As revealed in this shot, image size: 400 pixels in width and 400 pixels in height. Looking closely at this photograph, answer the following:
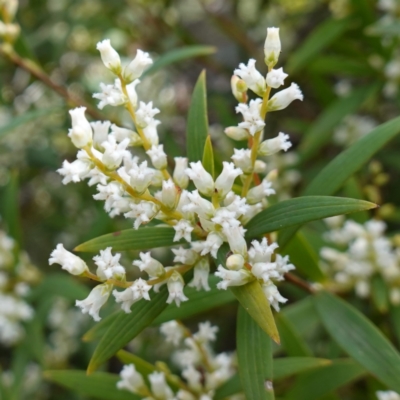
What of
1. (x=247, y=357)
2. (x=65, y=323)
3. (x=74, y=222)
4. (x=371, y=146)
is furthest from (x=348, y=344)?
(x=74, y=222)

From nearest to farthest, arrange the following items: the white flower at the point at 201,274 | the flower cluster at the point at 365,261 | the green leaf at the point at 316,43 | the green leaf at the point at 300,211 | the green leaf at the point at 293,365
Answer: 1. the green leaf at the point at 300,211
2. the white flower at the point at 201,274
3. the green leaf at the point at 293,365
4. the flower cluster at the point at 365,261
5. the green leaf at the point at 316,43

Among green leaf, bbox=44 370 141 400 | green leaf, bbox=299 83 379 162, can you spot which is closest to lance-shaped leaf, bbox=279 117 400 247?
green leaf, bbox=44 370 141 400

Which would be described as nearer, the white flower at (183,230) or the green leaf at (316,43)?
the white flower at (183,230)

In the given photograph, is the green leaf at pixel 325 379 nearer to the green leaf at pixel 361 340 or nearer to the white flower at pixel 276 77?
the green leaf at pixel 361 340

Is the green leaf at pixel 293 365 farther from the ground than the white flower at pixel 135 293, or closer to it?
closer to it

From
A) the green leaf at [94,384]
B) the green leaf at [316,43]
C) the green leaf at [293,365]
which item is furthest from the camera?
the green leaf at [316,43]

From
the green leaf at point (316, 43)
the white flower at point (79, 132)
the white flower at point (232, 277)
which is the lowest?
the white flower at point (232, 277)

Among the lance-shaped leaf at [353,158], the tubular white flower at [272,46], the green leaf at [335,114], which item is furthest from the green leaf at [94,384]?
the green leaf at [335,114]
